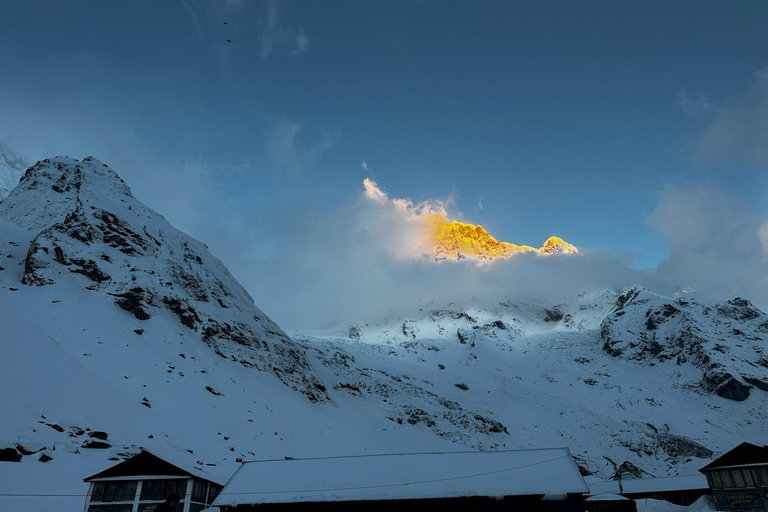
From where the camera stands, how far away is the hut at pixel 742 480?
3419cm

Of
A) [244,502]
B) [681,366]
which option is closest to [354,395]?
[244,502]

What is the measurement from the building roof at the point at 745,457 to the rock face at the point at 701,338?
9186 centimetres

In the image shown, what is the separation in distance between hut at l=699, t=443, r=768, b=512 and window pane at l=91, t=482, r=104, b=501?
43085 millimetres

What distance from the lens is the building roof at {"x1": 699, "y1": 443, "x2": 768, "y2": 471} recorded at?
114 feet

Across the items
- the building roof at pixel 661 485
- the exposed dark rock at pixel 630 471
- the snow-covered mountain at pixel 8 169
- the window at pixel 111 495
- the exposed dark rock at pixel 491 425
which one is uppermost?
the snow-covered mountain at pixel 8 169

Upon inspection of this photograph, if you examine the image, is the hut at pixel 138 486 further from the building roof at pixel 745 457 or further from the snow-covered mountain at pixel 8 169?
the snow-covered mountain at pixel 8 169

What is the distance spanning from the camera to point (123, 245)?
78500 millimetres

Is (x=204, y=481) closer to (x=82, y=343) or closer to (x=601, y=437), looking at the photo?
(x=82, y=343)

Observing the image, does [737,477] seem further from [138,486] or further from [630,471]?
[630,471]

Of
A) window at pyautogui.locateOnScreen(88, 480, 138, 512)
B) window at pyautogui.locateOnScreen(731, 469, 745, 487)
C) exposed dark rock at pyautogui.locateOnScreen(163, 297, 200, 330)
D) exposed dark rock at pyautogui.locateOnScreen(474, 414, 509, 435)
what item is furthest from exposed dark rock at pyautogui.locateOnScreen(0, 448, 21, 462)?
exposed dark rock at pyautogui.locateOnScreen(474, 414, 509, 435)

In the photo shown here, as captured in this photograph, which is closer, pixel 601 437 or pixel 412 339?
pixel 601 437

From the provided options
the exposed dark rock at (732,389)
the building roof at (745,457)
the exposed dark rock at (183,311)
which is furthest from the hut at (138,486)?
the exposed dark rock at (732,389)

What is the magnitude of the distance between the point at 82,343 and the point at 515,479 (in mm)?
52818

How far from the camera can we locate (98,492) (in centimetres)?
2816
